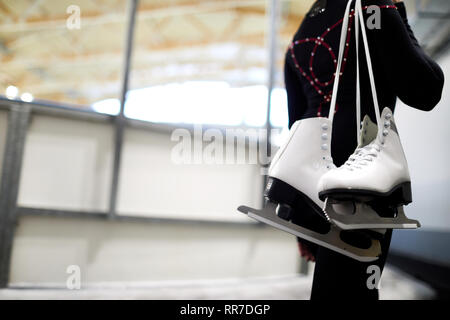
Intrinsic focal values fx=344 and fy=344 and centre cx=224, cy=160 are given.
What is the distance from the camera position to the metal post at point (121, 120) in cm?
217

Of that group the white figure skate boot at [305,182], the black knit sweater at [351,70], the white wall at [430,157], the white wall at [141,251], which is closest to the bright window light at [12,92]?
the white wall at [141,251]

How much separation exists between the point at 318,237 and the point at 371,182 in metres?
0.15

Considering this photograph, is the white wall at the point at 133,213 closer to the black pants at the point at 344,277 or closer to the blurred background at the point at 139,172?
the blurred background at the point at 139,172

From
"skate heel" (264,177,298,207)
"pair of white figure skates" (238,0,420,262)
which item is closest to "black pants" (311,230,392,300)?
"pair of white figure skates" (238,0,420,262)

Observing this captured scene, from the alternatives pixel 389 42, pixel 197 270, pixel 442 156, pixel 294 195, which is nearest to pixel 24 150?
pixel 197 270

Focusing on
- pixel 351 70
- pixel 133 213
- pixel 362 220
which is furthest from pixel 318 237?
pixel 133 213

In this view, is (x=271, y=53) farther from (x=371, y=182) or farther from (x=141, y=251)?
(x=371, y=182)

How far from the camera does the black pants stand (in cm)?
65

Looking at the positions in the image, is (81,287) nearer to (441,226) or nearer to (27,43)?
(27,43)

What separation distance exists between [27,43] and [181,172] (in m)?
1.27

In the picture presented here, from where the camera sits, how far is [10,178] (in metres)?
1.94

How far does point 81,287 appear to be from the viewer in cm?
201

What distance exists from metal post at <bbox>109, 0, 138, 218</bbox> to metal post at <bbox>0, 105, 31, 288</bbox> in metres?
0.51

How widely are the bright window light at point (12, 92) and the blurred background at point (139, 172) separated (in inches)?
0.4
